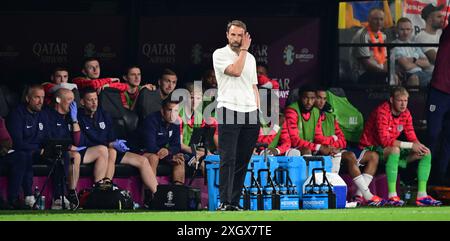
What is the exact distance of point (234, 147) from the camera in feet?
46.8

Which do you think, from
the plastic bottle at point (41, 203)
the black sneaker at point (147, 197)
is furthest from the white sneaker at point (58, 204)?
the black sneaker at point (147, 197)

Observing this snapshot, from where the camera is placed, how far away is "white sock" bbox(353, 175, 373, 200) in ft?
58.9

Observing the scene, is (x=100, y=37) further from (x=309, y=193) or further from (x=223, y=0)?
(x=309, y=193)

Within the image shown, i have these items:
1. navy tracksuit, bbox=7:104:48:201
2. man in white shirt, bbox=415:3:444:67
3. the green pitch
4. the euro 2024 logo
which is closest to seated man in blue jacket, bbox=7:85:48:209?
navy tracksuit, bbox=7:104:48:201

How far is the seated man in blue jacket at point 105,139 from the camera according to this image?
17.5 metres

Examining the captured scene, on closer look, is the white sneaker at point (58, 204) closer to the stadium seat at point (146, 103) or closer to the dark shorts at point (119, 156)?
the dark shorts at point (119, 156)

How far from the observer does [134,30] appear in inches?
762

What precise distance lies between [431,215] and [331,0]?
17.7 feet

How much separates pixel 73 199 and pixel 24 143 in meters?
0.88

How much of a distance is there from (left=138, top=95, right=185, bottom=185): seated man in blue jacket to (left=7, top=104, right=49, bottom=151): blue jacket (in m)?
1.19

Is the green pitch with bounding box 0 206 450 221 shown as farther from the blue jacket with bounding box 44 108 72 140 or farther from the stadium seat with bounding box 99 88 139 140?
the stadium seat with bounding box 99 88 139 140

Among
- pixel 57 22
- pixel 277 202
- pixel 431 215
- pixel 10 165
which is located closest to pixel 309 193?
pixel 277 202

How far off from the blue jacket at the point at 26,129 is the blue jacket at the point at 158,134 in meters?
1.18

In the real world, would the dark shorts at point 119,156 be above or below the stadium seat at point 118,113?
below
